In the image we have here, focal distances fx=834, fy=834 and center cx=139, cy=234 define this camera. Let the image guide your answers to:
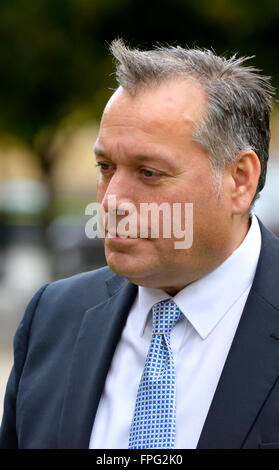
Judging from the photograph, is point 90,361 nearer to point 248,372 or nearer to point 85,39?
point 248,372

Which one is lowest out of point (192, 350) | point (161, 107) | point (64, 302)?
point (192, 350)

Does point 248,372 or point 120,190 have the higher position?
point 120,190

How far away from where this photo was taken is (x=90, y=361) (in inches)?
103

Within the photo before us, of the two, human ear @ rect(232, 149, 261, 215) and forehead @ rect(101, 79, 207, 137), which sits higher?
forehead @ rect(101, 79, 207, 137)

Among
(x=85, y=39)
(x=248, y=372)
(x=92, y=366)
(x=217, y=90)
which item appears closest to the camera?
(x=248, y=372)

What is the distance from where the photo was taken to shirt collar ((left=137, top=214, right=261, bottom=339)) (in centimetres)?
→ 246

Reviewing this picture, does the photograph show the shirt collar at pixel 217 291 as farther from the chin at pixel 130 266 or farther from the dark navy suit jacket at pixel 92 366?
the chin at pixel 130 266

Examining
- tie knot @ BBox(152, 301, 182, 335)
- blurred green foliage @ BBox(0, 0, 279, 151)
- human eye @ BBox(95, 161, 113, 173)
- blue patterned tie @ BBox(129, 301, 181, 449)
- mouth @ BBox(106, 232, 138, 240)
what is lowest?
blue patterned tie @ BBox(129, 301, 181, 449)

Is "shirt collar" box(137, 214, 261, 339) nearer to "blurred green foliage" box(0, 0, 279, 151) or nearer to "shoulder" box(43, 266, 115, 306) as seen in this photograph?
"shoulder" box(43, 266, 115, 306)

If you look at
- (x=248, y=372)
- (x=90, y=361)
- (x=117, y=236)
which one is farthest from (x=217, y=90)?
(x=90, y=361)

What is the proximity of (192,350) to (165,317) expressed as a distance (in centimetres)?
14

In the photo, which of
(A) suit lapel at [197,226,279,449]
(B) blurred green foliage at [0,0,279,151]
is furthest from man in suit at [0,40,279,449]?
(B) blurred green foliage at [0,0,279,151]
